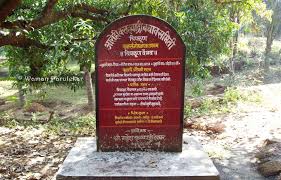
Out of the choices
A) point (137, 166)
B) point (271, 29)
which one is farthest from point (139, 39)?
point (271, 29)

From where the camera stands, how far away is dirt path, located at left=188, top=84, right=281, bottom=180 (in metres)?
5.70

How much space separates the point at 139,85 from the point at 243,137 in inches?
149

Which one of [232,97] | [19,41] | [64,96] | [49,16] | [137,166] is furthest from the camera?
[64,96]

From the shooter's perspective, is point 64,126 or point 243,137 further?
point 64,126

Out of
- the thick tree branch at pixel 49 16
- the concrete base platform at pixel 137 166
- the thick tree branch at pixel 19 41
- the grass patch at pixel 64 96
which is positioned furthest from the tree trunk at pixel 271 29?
the concrete base platform at pixel 137 166

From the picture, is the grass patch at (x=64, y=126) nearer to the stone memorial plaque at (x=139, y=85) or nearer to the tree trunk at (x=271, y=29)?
the stone memorial plaque at (x=139, y=85)

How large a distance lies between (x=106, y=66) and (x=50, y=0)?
5.91 feet

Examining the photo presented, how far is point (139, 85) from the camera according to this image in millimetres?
4422

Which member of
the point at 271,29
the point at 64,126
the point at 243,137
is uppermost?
the point at 271,29

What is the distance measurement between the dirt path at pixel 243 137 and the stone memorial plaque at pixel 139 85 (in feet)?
5.07

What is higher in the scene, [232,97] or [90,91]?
[232,97]

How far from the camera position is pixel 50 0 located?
5.46 metres

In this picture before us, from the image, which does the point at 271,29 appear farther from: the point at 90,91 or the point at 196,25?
the point at 196,25

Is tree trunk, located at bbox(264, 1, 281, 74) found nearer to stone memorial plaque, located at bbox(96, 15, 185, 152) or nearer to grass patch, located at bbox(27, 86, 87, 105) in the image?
grass patch, located at bbox(27, 86, 87, 105)
